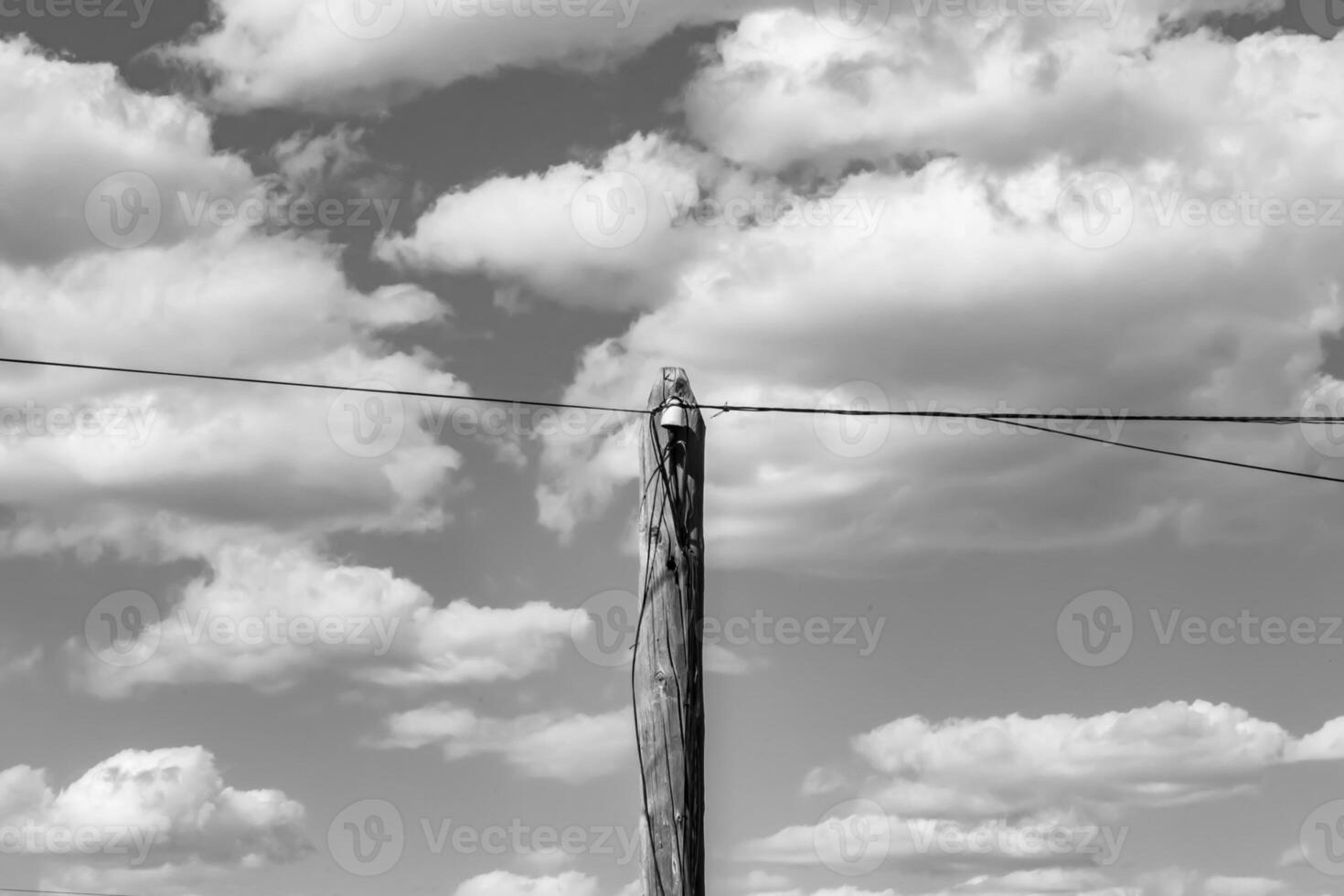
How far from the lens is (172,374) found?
1147cm

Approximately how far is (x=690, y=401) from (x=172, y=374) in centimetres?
501

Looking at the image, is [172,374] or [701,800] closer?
[701,800]

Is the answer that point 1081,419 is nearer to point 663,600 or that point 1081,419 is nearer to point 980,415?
point 980,415

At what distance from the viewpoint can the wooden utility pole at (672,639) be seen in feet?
27.4

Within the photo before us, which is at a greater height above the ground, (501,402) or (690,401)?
(501,402)

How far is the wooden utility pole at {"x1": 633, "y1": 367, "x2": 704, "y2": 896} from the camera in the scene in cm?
835

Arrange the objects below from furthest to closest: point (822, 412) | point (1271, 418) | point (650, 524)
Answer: point (1271, 418) → point (822, 412) → point (650, 524)

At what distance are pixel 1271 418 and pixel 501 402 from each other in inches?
255

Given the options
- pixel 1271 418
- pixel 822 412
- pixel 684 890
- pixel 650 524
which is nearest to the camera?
pixel 684 890

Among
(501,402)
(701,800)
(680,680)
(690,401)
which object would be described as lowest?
(701,800)

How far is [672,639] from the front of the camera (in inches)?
341

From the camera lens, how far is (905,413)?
1053cm

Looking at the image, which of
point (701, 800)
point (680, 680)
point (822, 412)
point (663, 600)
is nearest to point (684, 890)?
point (701, 800)

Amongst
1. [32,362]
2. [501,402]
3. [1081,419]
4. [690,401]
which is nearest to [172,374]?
[32,362]
